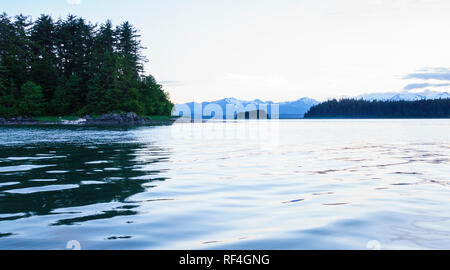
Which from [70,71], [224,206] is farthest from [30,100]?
[224,206]

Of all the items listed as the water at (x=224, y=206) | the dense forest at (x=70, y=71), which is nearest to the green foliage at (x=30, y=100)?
the dense forest at (x=70, y=71)

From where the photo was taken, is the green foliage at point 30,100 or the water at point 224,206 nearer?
the water at point 224,206

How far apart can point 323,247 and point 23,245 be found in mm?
4577

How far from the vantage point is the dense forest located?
96500 millimetres

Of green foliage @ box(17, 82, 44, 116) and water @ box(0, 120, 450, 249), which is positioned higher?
green foliage @ box(17, 82, 44, 116)

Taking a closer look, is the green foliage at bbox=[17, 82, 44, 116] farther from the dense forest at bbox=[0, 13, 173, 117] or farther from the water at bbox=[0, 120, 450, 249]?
the water at bbox=[0, 120, 450, 249]

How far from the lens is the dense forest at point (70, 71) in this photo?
317ft

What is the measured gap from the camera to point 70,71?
112 m

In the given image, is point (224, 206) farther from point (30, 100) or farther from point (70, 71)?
point (70, 71)

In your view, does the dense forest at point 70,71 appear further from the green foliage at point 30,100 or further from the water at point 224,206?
the water at point 224,206

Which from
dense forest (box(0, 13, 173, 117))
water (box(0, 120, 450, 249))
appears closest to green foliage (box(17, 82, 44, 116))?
dense forest (box(0, 13, 173, 117))

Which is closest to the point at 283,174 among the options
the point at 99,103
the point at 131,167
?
the point at 131,167

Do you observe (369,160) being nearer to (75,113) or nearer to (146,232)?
(146,232)

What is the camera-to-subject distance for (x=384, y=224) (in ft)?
23.7
